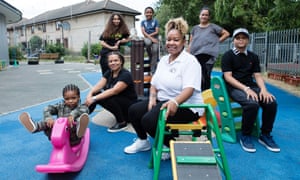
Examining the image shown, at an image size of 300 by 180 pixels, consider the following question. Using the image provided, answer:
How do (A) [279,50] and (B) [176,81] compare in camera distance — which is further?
(A) [279,50]

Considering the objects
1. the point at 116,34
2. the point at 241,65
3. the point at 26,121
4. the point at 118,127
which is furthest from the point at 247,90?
the point at 116,34

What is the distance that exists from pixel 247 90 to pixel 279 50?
7714 mm

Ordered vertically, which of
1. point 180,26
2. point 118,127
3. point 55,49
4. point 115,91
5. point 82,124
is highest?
point 55,49

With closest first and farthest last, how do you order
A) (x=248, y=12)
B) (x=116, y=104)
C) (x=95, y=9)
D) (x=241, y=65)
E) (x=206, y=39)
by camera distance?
(x=241, y=65)
(x=116, y=104)
(x=206, y=39)
(x=248, y=12)
(x=95, y=9)

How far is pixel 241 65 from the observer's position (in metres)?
3.07

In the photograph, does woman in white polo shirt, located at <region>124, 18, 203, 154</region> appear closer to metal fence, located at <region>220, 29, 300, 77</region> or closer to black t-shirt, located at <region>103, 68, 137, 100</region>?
black t-shirt, located at <region>103, 68, 137, 100</region>

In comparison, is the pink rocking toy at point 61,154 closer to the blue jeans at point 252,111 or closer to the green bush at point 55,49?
the blue jeans at point 252,111

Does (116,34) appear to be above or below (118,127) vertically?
above

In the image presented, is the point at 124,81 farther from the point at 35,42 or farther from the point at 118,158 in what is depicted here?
the point at 35,42

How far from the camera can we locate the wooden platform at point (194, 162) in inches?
65.8

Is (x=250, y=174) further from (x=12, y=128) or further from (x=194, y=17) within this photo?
(x=194, y=17)

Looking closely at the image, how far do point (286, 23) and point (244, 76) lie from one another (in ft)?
14.2

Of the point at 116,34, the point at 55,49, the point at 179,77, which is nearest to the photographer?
the point at 179,77

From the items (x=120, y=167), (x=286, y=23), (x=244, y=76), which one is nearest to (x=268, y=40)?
(x=286, y=23)
